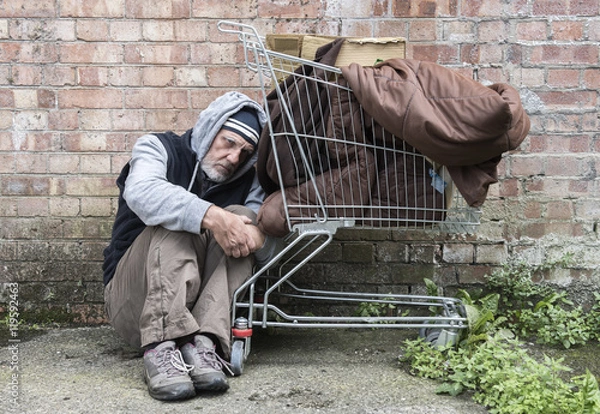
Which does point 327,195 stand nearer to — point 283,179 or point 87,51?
point 283,179

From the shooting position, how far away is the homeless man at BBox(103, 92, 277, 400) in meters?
2.48

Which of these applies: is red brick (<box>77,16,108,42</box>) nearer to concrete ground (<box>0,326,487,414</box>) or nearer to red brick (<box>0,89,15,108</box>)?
red brick (<box>0,89,15,108</box>)

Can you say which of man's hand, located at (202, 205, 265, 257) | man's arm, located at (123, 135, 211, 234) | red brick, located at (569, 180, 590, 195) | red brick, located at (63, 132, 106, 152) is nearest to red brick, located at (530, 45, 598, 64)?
red brick, located at (569, 180, 590, 195)

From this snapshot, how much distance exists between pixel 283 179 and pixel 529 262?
1654 millimetres

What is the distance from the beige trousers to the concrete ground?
219 mm

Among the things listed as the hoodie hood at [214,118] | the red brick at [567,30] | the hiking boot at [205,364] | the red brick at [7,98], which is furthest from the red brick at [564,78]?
the red brick at [7,98]

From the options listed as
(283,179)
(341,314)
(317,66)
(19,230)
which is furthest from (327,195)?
(19,230)

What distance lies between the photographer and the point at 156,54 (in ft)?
11.0

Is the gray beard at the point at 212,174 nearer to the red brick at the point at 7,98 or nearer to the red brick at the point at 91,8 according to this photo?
the red brick at the point at 91,8

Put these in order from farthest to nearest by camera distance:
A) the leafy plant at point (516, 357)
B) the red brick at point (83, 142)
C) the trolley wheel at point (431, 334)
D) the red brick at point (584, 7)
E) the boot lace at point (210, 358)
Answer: the red brick at point (83, 142) → the red brick at point (584, 7) → the trolley wheel at point (431, 334) → the boot lace at point (210, 358) → the leafy plant at point (516, 357)

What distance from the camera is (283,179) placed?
8.64ft

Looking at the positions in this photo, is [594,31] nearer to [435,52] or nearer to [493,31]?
[493,31]

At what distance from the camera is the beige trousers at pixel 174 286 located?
2500mm

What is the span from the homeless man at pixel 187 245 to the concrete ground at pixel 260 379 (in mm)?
130
